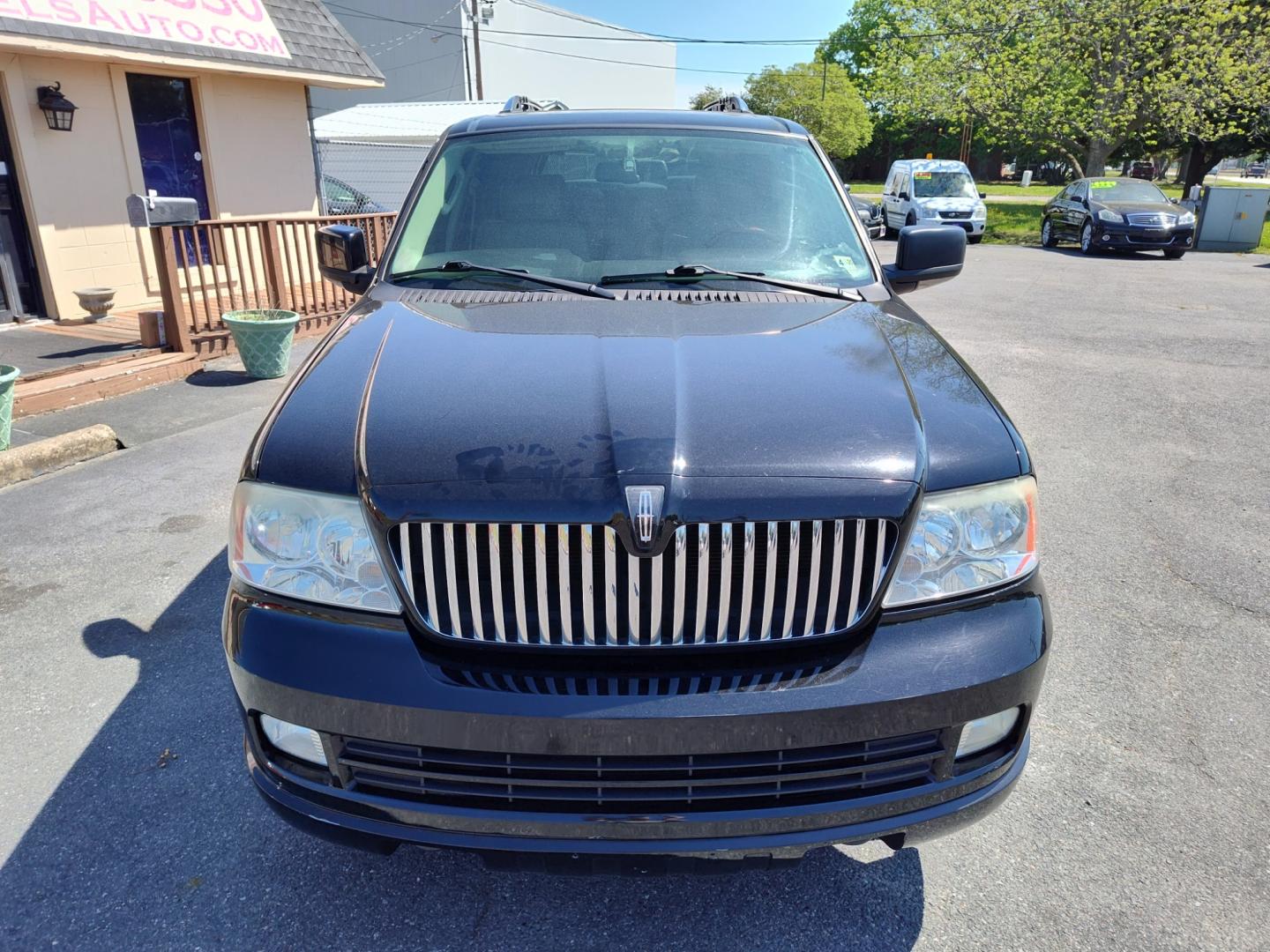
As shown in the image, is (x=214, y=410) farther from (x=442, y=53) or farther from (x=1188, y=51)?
(x=442, y=53)

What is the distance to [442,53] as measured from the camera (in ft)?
108

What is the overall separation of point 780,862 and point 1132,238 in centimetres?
1931

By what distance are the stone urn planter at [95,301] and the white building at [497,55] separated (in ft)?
66.4

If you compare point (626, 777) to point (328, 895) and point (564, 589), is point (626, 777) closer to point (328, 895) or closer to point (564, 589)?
point (564, 589)

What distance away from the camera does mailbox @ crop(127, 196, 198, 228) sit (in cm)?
698

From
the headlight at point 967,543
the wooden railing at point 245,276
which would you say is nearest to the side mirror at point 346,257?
the headlight at point 967,543

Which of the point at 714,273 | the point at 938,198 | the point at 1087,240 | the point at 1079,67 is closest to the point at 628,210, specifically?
the point at 714,273

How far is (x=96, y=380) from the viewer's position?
6.98 meters

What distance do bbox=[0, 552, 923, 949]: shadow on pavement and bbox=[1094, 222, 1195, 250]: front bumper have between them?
18.6m

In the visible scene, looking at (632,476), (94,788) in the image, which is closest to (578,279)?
(632,476)

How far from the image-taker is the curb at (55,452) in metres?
5.34

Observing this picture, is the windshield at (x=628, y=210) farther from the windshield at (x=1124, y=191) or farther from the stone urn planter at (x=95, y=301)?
the windshield at (x=1124, y=191)

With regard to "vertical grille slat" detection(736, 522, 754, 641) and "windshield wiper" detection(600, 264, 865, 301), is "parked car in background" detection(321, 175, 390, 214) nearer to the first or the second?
"windshield wiper" detection(600, 264, 865, 301)

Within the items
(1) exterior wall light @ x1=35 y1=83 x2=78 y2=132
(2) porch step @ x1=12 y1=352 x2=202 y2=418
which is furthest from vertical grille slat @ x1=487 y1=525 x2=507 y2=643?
(1) exterior wall light @ x1=35 y1=83 x2=78 y2=132
